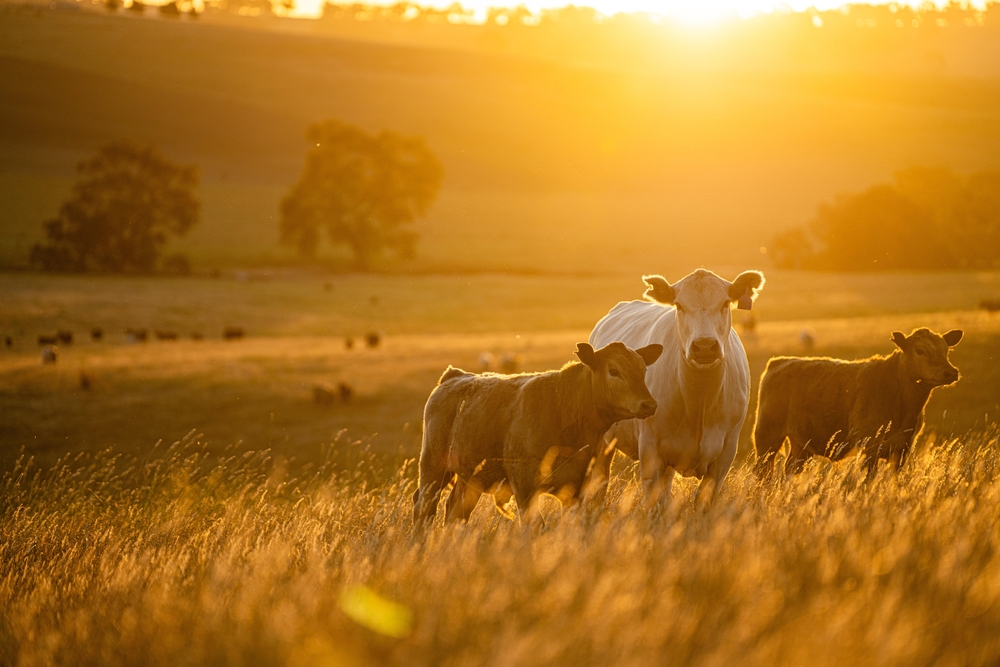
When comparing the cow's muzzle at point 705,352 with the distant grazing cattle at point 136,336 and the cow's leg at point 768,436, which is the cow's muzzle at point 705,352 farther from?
the distant grazing cattle at point 136,336

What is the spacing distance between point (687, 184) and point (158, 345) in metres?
74.0

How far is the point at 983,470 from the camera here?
21.7 ft

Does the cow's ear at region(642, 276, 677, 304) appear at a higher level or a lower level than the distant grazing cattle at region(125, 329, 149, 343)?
higher

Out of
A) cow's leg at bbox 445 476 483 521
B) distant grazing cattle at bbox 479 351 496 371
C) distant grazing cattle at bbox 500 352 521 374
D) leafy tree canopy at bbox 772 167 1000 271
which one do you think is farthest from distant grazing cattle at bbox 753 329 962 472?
leafy tree canopy at bbox 772 167 1000 271

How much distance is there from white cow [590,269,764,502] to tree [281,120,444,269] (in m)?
59.8

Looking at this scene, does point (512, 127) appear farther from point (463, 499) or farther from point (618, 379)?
point (618, 379)

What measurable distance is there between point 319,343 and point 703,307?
28280 mm

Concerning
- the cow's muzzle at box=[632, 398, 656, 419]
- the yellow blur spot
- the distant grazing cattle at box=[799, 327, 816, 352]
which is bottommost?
the distant grazing cattle at box=[799, 327, 816, 352]

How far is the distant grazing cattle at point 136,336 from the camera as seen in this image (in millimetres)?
34625

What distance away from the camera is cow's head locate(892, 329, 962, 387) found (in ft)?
26.6

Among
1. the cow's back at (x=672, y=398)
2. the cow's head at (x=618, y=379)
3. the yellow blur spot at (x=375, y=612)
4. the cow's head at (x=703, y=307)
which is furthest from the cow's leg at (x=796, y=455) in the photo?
the yellow blur spot at (x=375, y=612)

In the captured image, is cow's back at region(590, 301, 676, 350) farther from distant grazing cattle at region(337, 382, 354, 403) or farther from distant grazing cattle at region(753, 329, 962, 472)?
distant grazing cattle at region(337, 382, 354, 403)

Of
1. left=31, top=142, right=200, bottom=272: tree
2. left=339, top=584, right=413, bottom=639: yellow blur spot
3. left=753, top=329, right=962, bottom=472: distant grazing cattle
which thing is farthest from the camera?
left=31, top=142, right=200, bottom=272: tree

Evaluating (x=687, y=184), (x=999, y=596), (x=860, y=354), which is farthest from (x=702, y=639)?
(x=687, y=184)
